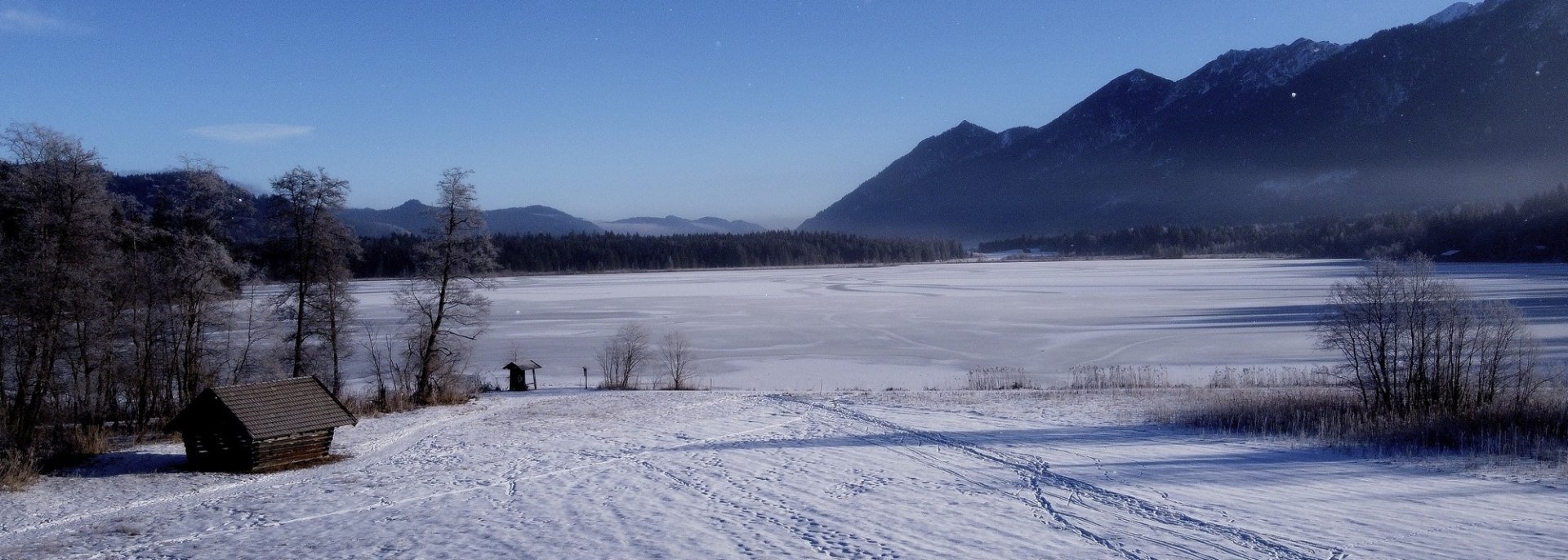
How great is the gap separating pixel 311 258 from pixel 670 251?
10274cm

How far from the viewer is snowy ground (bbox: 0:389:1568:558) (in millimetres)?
9188

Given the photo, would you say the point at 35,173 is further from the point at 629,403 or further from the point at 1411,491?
the point at 1411,491

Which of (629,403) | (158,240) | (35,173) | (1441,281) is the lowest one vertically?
(629,403)

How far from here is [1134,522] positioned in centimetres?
979

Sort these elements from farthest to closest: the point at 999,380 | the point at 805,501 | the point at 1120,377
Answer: the point at 999,380
the point at 1120,377
the point at 805,501

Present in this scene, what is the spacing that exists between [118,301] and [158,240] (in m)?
1.63

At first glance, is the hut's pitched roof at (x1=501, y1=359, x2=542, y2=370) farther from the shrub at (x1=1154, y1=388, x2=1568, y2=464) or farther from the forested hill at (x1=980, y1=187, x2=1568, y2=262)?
the forested hill at (x1=980, y1=187, x2=1568, y2=262)

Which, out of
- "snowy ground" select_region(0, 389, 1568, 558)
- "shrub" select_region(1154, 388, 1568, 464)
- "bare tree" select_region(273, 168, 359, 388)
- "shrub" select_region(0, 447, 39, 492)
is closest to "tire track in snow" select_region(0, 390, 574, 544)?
"snowy ground" select_region(0, 389, 1568, 558)

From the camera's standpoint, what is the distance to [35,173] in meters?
16.0

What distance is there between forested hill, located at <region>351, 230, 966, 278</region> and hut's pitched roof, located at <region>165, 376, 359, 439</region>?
276 feet

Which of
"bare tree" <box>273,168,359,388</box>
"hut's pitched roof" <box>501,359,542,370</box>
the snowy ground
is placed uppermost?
"bare tree" <box>273,168,359,388</box>

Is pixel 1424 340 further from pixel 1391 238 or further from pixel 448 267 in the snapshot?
pixel 1391 238

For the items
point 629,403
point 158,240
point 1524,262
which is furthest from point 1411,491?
point 1524,262

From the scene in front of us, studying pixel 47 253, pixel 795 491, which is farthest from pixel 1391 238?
pixel 47 253
